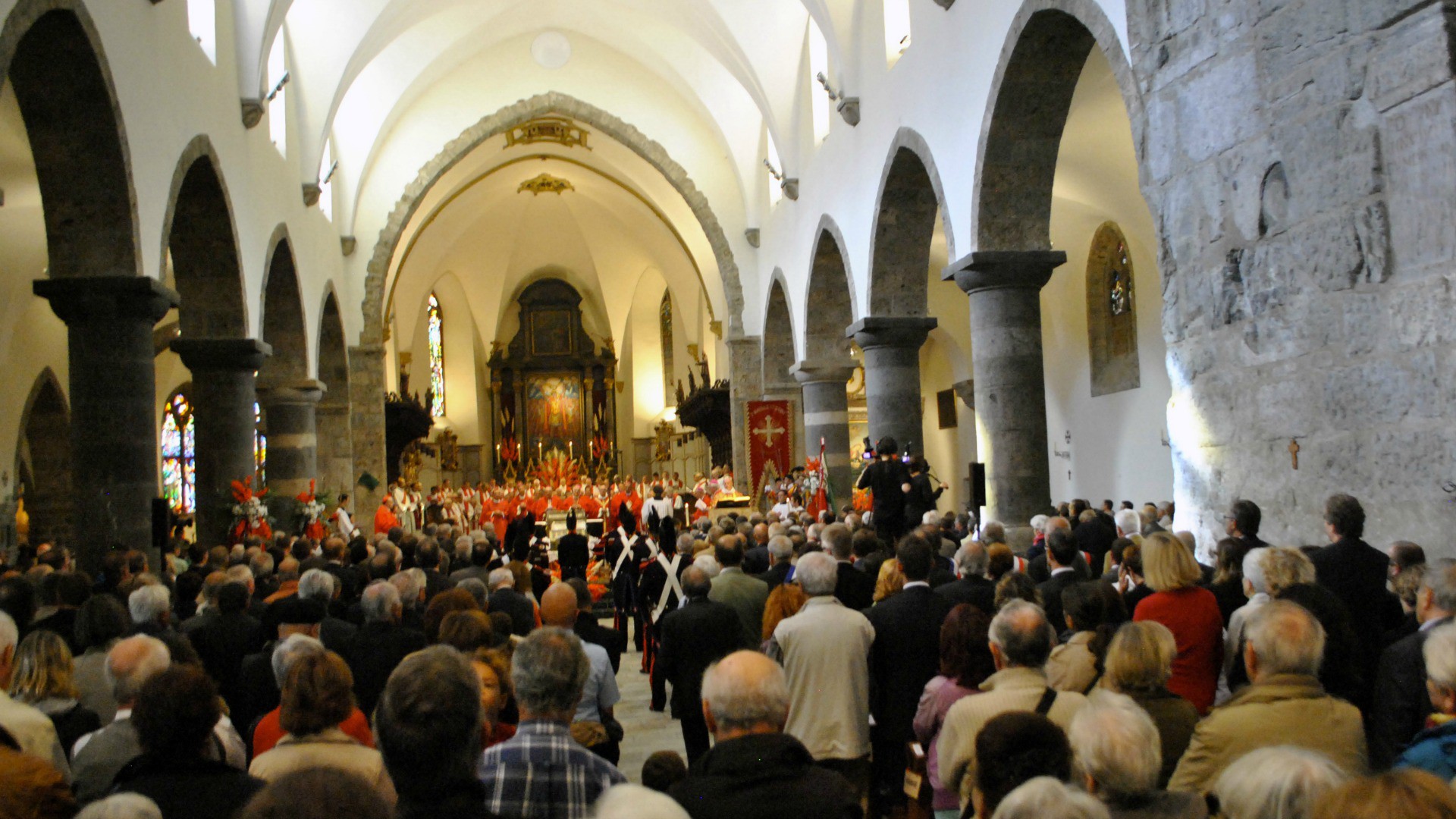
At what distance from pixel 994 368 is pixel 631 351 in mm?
24857

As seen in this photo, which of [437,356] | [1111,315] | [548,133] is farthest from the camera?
[437,356]

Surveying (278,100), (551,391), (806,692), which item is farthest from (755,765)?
(551,391)

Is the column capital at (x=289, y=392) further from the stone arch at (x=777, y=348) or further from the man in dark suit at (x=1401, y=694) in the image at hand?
the man in dark suit at (x=1401, y=694)

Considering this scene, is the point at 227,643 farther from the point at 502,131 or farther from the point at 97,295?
the point at 502,131

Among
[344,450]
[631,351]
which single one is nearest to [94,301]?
[344,450]

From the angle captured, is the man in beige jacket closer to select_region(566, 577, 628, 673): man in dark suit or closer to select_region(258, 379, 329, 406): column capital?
select_region(566, 577, 628, 673): man in dark suit

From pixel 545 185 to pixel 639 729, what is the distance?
21.7 metres

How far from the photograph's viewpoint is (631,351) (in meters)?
35.3

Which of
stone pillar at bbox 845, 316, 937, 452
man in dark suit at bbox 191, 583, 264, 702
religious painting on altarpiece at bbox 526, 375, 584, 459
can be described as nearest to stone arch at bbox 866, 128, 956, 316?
stone pillar at bbox 845, 316, 937, 452

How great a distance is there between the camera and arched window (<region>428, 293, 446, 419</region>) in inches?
1329

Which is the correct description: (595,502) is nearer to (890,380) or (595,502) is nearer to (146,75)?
(890,380)

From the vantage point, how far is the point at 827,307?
18922 mm

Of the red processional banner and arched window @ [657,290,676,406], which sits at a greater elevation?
arched window @ [657,290,676,406]

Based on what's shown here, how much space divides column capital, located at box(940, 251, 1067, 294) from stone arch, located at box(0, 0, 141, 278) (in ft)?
23.0
